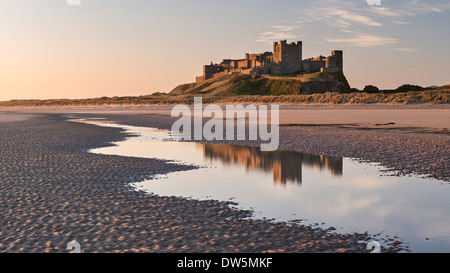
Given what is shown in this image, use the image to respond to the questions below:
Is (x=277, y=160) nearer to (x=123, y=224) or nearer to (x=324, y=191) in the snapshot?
(x=324, y=191)

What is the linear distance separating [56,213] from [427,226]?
7.46 m

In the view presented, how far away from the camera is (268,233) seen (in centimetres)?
750

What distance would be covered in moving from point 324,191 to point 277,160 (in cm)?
560

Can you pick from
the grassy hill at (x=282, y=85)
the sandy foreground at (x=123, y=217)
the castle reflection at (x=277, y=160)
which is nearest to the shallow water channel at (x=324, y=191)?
the castle reflection at (x=277, y=160)

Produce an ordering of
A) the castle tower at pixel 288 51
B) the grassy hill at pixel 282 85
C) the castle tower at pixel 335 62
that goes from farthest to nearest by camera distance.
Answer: the castle tower at pixel 288 51
the castle tower at pixel 335 62
the grassy hill at pixel 282 85

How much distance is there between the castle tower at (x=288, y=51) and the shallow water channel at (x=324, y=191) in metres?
173

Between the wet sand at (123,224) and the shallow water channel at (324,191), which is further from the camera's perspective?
the shallow water channel at (324,191)

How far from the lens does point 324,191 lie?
1145 cm

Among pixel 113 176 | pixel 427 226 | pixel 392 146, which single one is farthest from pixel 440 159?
pixel 113 176

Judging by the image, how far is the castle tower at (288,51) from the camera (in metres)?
186

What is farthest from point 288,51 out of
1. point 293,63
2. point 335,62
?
point 335,62

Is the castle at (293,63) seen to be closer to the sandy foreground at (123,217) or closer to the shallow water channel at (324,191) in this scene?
the shallow water channel at (324,191)

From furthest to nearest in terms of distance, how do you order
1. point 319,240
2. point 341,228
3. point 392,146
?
1. point 392,146
2. point 341,228
3. point 319,240
